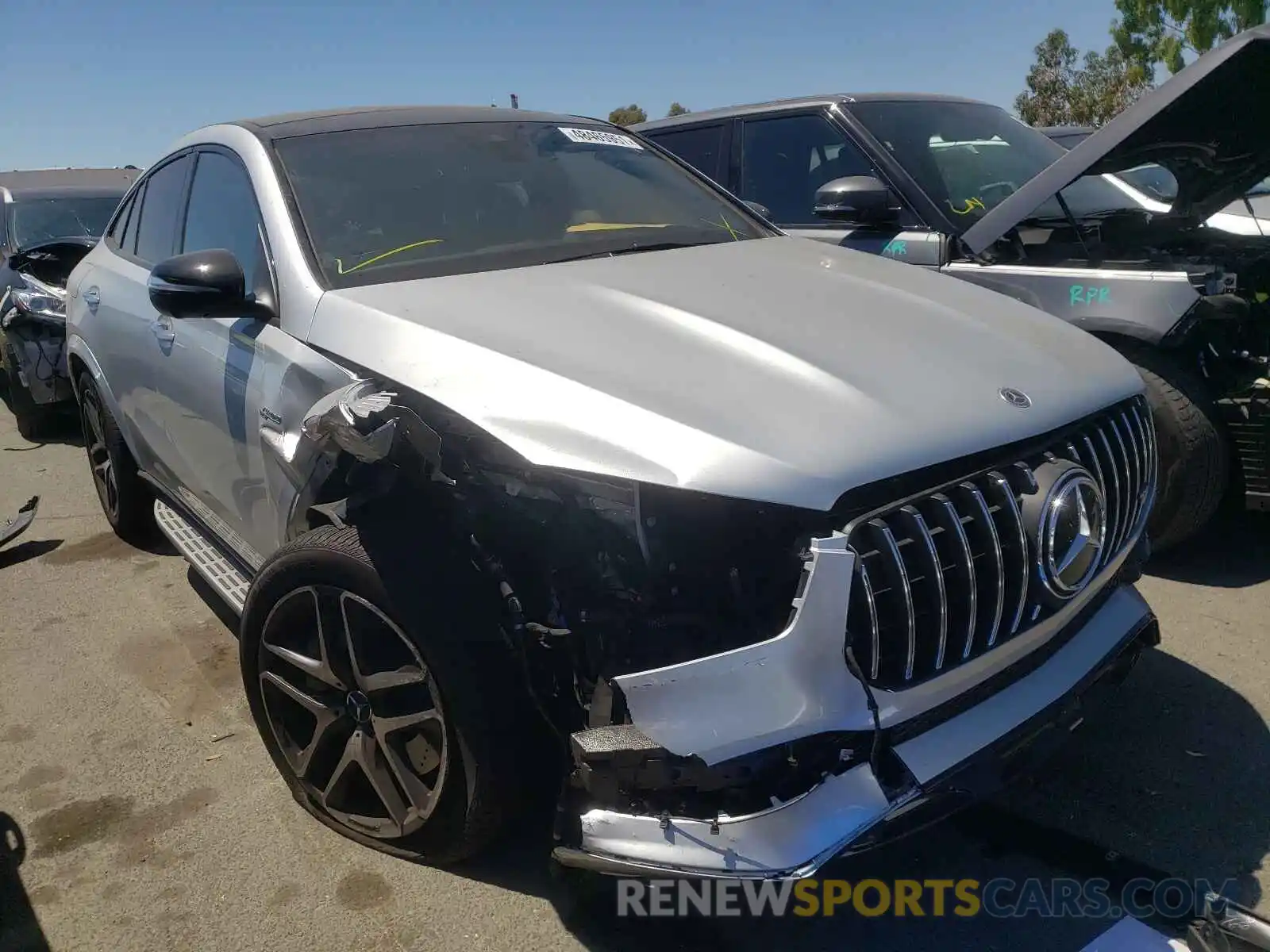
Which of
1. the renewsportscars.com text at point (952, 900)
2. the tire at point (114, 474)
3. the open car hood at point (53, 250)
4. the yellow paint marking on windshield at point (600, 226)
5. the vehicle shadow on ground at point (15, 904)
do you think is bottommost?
the vehicle shadow on ground at point (15, 904)

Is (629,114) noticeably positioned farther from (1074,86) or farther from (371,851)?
(371,851)

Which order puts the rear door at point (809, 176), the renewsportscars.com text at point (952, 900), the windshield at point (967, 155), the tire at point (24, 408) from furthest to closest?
the tire at point (24, 408)
the windshield at point (967, 155)
the rear door at point (809, 176)
the renewsportscars.com text at point (952, 900)

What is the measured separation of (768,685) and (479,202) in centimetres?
194

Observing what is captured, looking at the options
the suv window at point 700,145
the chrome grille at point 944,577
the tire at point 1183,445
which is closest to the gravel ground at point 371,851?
the tire at point 1183,445

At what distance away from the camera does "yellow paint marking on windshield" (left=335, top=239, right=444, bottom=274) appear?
273 cm

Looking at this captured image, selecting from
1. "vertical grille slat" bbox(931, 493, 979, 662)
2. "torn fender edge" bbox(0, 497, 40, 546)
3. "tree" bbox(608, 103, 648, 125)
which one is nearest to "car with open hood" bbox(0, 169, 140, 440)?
"torn fender edge" bbox(0, 497, 40, 546)

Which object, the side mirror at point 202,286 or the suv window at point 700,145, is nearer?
the side mirror at point 202,286

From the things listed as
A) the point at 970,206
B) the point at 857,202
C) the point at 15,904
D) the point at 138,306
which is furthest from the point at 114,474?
the point at 970,206

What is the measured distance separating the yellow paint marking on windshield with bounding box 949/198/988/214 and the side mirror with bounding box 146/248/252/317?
128 inches

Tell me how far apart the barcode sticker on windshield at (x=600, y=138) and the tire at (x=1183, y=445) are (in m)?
2.12

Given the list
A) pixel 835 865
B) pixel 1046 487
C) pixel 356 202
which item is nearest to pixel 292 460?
pixel 356 202

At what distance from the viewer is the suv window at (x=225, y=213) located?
3.04 metres

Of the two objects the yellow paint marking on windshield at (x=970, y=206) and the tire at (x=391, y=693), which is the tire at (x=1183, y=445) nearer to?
the yellow paint marking on windshield at (x=970, y=206)

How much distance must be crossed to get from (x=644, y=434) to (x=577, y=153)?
2.02 metres
